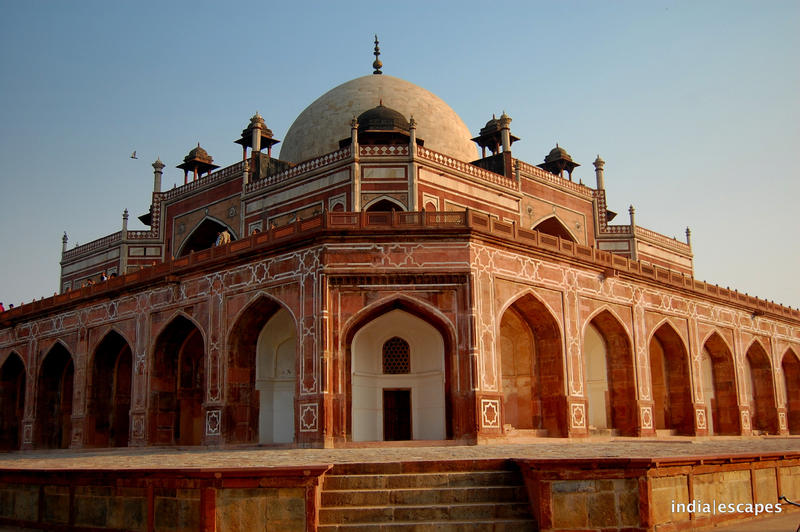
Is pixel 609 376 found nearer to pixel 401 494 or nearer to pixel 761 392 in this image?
pixel 761 392

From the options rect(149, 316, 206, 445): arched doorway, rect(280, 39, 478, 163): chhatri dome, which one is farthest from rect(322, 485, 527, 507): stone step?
rect(280, 39, 478, 163): chhatri dome

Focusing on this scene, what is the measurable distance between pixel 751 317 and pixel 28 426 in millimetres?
24090

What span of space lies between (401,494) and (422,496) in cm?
22

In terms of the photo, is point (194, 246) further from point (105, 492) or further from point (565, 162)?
point (105, 492)

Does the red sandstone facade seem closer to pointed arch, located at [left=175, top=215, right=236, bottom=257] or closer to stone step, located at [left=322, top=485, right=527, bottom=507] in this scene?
pointed arch, located at [left=175, top=215, right=236, bottom=257]

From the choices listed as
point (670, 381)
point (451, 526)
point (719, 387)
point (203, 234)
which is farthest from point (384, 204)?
point (451, 526)

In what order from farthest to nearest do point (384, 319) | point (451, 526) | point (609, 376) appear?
1. point (609, 376)
2. point (384, 319)
3. point (451, 526)

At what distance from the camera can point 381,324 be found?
62.6ft

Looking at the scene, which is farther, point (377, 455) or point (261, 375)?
point (261, 375)

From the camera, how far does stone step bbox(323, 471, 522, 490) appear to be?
335 inches

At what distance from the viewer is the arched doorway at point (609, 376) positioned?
69.9ft

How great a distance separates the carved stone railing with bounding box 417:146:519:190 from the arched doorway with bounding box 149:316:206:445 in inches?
314

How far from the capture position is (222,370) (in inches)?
756

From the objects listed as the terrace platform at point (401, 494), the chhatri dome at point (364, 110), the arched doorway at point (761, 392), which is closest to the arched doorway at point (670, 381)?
the arched doorway at point (761, 392)
